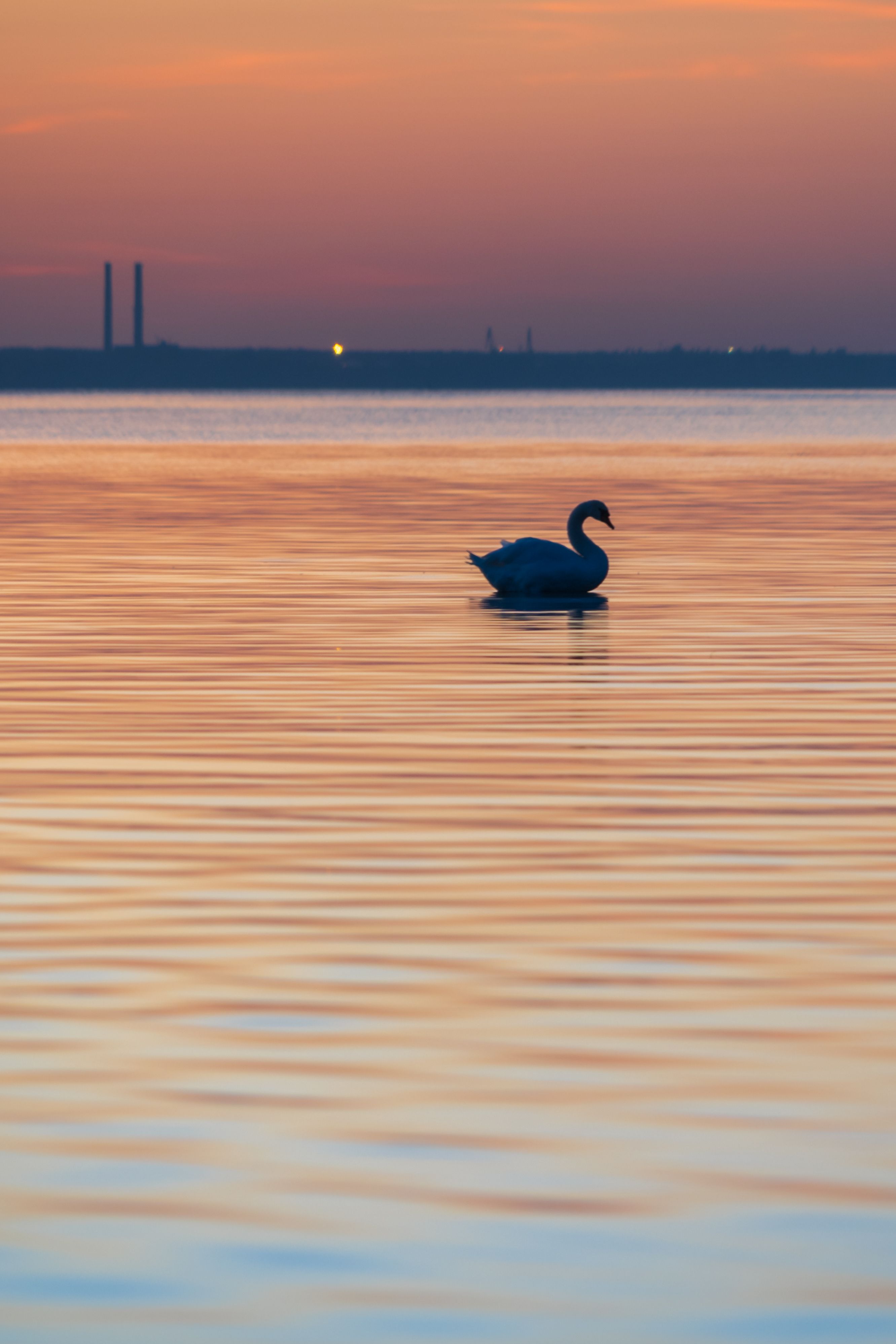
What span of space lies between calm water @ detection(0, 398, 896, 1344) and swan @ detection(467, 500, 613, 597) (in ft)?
10.5

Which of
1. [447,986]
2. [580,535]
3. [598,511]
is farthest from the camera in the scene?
[598,511]

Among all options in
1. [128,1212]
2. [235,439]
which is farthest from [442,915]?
[235,439]

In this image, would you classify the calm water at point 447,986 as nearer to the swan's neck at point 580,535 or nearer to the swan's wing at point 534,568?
the swan's wing at point 534,568

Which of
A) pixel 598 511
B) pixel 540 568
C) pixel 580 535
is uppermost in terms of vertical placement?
pixel 598 511

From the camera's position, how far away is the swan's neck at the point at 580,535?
2400 centimetres

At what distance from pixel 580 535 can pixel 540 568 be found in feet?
3.08

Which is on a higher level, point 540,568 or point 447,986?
point 540,568

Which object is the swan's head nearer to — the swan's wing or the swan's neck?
the swan's neck

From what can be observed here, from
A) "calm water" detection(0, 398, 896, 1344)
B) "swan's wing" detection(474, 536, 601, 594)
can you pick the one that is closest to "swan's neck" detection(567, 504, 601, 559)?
"swan's wing" detection(474, 536, 601, 594)

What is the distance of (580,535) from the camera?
24406 millimetres

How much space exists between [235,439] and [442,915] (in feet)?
313

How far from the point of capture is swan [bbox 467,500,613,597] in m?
23.6

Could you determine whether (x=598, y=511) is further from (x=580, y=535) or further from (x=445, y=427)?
(x=445, y=427)

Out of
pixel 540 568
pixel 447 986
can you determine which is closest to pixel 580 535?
pixel 540 568
